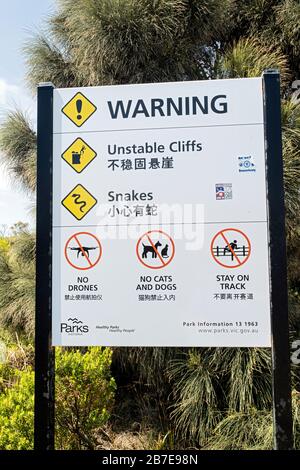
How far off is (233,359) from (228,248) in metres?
1.60

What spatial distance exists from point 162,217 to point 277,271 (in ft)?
2.00

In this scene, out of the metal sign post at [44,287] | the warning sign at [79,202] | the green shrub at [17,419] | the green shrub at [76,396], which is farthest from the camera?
the green shrub at [76,396]

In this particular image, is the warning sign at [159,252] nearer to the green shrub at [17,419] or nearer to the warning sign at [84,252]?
the warning sign at [84,252]

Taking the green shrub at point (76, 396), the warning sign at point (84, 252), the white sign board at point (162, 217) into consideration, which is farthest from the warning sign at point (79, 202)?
→ the green shrub at point (76, 396)

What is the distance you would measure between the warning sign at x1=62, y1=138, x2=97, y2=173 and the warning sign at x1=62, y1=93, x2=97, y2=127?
106 millimetres

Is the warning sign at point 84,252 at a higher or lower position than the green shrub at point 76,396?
higher

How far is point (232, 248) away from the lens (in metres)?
2.13

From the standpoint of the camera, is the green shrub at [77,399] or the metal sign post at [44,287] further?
the green shrub at [77,399]

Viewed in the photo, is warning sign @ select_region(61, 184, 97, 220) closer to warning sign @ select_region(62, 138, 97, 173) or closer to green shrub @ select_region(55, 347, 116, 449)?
warning sign @ select_region(62, 138, 97, 173)

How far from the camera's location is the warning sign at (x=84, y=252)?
220 cm

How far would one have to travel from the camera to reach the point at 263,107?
2170mm

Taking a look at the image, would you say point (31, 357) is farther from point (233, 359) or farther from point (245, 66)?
point (245, 66)

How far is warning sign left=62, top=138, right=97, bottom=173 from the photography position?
7.42 ft

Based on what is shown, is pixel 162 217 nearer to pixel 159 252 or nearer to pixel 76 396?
pixel 159 252
